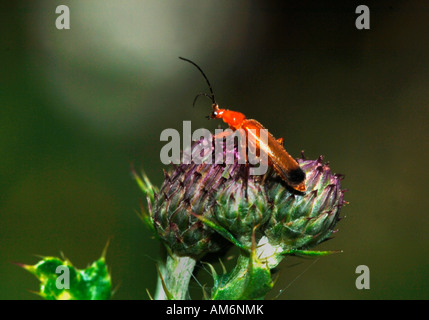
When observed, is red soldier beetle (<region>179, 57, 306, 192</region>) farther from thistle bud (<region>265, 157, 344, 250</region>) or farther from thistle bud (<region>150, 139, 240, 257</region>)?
thistle bud (<region>150, 139, 240, 257</region>)

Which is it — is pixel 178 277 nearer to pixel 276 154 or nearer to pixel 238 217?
pixel 238 217

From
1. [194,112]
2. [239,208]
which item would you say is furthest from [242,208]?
[194,112]

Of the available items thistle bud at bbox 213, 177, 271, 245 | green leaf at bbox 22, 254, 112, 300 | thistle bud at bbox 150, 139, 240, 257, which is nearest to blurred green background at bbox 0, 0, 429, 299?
green leaf at bbox 22, 254, 112, 300

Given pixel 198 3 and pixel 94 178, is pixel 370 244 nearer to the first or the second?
pixel 94 178

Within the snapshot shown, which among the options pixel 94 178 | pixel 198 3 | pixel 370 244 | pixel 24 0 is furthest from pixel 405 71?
pixel 24 0

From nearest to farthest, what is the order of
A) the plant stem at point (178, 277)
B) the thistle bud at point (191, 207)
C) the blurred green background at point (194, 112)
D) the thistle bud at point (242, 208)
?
the thistle bud at point (242, 208) → the thistle bud at point (191, 207) → the plant stem at point (178, 277) → the blurred green background at point (194, 112)

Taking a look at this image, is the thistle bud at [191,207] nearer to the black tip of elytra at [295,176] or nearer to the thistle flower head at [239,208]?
the thistle flower head at [239,208]

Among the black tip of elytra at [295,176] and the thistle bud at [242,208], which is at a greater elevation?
the black tip of elytra at [295,176]

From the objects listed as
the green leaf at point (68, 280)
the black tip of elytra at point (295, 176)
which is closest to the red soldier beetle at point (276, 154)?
the black tip of elytra at point (295, 176)
